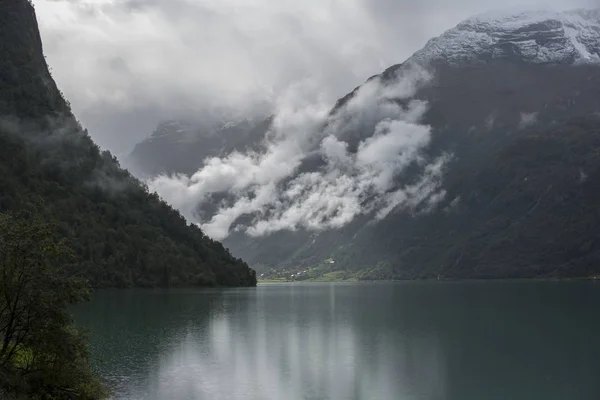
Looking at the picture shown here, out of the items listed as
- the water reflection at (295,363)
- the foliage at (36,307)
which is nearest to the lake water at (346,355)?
the water reflection at (295,363)

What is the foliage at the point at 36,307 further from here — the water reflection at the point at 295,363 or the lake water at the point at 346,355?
Result: the water reflection at the point at 295,363

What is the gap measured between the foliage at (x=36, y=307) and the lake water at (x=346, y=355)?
8.41 m

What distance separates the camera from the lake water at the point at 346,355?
6312 cm

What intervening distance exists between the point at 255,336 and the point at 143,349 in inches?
985

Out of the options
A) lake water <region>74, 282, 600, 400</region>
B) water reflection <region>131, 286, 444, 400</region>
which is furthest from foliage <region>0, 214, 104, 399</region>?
water reflection <region>131, 286, 444, 400</region>

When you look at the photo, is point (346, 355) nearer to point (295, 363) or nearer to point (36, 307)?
point (295, 363)

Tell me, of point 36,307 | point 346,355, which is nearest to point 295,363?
point 346,355

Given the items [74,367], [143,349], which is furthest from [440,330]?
[74,367]

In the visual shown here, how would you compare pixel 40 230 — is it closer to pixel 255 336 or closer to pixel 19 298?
pixel 19 298

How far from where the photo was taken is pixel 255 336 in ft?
350

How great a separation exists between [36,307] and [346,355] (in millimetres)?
52042

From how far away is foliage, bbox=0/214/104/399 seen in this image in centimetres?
3959

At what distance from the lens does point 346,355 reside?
8438 centimetres

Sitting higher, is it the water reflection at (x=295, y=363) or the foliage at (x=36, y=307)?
the foliage at (x=36, y=307)
